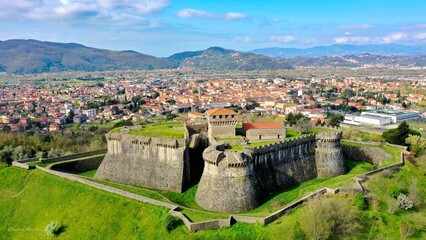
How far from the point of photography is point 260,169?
1617 inches

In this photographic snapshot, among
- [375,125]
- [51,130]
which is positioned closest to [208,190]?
[51,130]

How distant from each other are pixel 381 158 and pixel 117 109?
100 metres

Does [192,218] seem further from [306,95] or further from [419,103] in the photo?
[306,95]

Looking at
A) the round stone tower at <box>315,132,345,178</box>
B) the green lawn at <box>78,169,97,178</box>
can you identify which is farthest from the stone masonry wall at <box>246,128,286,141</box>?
the green lawn at <box>78,169,97,178</box>

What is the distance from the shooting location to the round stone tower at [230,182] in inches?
1463

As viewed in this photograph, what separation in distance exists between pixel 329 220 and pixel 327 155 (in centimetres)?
1787

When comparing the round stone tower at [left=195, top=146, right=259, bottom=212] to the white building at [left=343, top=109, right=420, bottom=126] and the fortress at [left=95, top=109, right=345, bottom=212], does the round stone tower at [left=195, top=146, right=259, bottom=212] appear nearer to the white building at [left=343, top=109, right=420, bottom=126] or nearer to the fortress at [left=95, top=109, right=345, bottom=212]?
the fortress at [left=95, top=109, right=345, bottom=212]

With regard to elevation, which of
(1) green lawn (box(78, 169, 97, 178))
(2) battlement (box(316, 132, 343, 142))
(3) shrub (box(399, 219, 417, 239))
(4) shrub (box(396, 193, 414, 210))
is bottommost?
(1) green lawn (box(78, 169, 97, 178))

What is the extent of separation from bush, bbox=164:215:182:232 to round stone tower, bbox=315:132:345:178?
2250 cm

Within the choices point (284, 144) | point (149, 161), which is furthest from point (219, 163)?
point (149, 161)

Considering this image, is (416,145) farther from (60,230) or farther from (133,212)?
(60,230)

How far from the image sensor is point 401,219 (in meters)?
35.9

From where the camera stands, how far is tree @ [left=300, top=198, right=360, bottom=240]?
31.0m

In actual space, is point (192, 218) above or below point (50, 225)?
above
